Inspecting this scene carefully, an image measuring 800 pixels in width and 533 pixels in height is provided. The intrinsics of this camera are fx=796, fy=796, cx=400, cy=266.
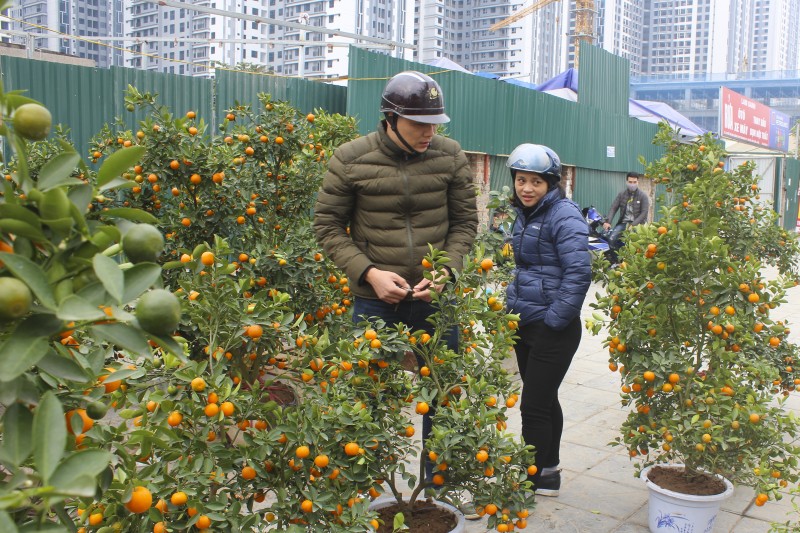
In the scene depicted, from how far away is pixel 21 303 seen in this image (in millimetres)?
784

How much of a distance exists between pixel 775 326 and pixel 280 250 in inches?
101

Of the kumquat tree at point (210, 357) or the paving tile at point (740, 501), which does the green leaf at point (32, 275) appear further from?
the paving tile at point (740, 501)

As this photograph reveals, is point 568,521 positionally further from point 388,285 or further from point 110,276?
point 110,276

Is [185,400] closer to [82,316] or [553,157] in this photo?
[82,316]

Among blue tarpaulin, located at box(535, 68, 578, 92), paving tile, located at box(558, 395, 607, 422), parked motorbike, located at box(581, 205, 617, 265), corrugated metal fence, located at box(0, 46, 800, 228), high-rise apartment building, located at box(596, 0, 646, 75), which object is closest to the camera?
paving tile, located at box(558, 395, 607, 422)

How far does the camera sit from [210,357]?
2.48 meters

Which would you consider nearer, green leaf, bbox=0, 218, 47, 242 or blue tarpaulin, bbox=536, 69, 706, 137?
green leaf, bbox=0, 218, 47, 242

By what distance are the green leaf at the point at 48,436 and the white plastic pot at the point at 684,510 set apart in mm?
3306

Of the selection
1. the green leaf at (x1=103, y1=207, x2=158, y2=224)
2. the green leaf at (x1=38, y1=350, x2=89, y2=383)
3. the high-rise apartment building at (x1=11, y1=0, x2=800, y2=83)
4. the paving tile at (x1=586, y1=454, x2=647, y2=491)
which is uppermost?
the high-rise apartment building at (x1=11, y1=0, x2=800, y2=83)

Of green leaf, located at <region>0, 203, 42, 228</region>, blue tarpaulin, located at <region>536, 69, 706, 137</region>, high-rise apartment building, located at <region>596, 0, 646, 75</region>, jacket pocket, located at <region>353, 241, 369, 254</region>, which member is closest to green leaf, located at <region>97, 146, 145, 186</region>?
green leaf, located at <region>0, 203, 42, 228</region>

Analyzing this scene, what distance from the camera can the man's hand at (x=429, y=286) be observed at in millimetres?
2943

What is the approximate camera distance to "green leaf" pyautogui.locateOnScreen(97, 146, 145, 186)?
966mm

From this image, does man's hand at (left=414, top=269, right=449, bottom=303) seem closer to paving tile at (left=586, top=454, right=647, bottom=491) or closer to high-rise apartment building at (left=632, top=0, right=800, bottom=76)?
paving tile at (left=586, top=454, right=647, bottom=491)

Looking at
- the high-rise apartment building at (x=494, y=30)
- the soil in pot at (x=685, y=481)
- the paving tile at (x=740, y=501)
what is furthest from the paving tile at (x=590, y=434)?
the high-rise apartment building at (x=494, y=30)
